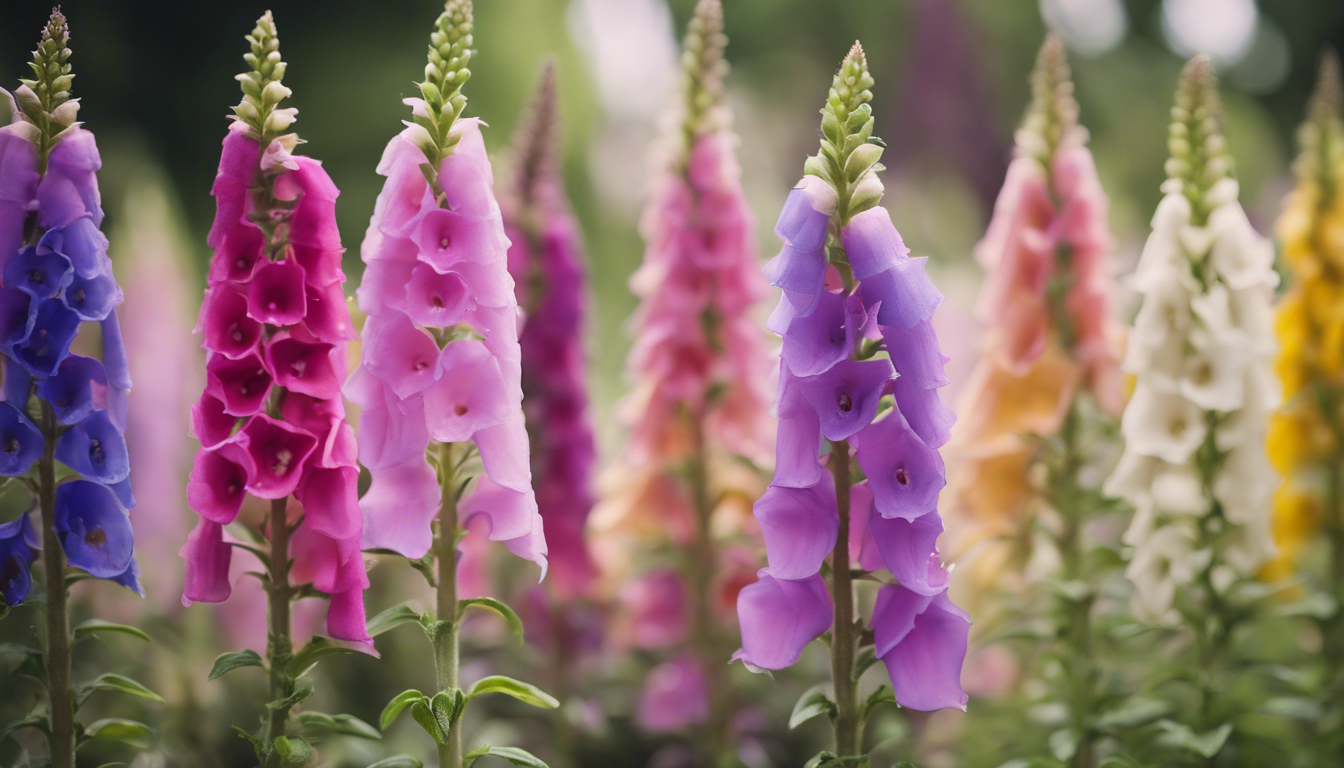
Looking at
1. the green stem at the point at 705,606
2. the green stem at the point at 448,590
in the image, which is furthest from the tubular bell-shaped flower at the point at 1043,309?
the green stem at the point at 448,590

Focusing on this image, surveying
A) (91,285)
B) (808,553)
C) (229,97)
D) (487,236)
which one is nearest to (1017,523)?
(808,553)

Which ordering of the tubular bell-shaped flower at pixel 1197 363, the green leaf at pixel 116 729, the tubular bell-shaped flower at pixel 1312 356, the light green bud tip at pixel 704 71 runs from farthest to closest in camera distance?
the tubular bell-shaped flower at pixel 1312 356 < the light green bud tip at pixel 704 71 < the tubular bell-shaped flower at pixel 1197 363 < the green leaf at pixel 116 729

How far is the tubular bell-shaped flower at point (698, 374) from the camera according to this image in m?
3.21

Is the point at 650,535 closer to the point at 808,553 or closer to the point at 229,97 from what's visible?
the point at 808,553

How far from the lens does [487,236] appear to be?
1.92m

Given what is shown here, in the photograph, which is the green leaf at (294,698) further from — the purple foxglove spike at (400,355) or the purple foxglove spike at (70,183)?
the purple foxglove spike at (70,183)

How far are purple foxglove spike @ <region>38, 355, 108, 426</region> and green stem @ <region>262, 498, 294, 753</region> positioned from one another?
42 cm

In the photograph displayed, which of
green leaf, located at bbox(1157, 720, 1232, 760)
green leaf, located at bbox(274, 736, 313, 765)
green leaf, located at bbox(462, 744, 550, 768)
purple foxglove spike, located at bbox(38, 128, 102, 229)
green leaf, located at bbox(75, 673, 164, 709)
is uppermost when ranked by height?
purple foxglove spike, located at bbox(38, 128, 102, 229)

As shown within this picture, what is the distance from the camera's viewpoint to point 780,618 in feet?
6.39

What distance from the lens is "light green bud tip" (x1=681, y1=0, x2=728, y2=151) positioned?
2.95 metres

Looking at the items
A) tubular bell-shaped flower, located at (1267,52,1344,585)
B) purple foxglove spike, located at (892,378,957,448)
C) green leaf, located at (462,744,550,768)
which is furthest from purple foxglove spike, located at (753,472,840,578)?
tubular bell-shaped flower, located at (1267,52,1344,585)

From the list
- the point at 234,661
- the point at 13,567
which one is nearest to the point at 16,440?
the point at 13,567

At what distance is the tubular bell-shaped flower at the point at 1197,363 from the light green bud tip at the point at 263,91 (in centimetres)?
221

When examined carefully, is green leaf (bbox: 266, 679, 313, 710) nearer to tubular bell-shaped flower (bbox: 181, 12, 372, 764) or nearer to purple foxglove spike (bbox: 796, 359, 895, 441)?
tubular bell-shaped flower (bbox: 181, 12, 372, 764)
